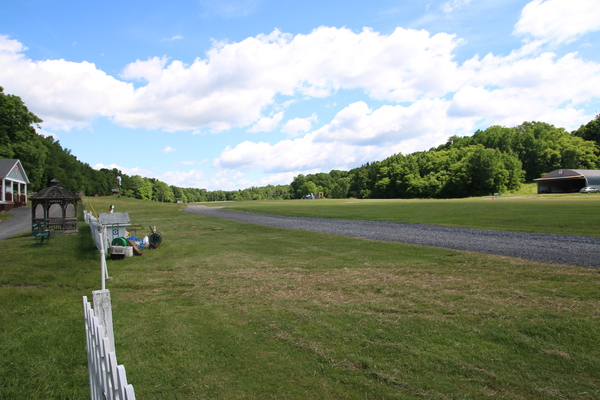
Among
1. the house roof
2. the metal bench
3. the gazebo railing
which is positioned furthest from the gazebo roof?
the house roof

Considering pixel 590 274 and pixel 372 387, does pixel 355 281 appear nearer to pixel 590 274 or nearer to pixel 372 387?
pixel 372 387

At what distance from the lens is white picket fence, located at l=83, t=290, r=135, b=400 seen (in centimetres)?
215

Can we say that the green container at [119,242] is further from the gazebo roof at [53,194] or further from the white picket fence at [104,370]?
the white picket fence at [104,370]

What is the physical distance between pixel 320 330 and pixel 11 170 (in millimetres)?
50064

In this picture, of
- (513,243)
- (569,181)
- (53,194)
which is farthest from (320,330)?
(569,181)

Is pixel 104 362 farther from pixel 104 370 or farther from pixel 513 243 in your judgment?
pixel 513 243

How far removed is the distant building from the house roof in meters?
94.5

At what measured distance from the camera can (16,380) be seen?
428cm

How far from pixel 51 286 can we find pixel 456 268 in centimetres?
1058

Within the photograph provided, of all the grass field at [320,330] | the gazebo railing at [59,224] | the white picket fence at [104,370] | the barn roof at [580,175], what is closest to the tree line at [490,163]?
the barn roof at [580,175]

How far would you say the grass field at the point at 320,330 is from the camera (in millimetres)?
4062

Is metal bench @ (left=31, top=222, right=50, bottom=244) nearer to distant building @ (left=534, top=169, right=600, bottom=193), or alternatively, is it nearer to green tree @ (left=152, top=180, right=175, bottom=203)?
distant building @ (left=534, top=169, right=600, bottom=193)

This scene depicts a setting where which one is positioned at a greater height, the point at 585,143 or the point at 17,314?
the point at 585,143

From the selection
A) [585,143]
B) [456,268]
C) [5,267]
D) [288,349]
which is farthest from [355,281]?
[585,143]
